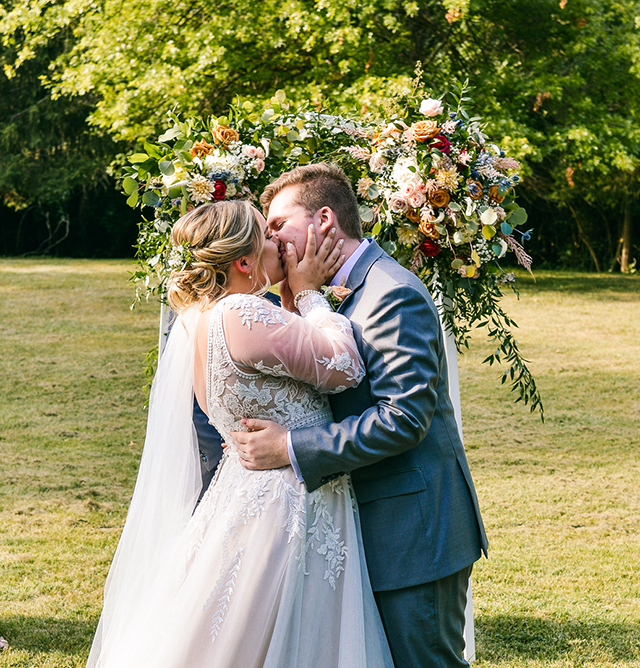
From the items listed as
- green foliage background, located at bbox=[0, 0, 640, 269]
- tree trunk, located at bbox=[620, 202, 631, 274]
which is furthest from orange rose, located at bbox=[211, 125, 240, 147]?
tree trunk, located at bbox=[620, 202, 631, 274]

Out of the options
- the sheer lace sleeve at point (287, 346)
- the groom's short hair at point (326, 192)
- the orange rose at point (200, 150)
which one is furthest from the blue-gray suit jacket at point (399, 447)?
the orange rose at point (200, 150)

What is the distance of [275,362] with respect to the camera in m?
2.26

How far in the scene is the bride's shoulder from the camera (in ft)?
7.39

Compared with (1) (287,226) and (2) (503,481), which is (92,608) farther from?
(2) (503,481)

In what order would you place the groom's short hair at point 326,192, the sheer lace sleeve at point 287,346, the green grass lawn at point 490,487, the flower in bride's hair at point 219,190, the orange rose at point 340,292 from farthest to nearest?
the green grass lawn at point 490,487, the flower in bride's hair at point 219,190, the groom's short hair at point 326,192, the orange rose at point 340,292, the sheer lace sleeve at point 287,346

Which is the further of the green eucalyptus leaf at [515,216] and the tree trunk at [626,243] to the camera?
the tree trunk at [626,243]

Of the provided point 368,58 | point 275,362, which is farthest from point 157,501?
point 368,58

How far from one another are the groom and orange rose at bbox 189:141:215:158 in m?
1.01

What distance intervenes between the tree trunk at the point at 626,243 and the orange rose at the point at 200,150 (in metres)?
23.4

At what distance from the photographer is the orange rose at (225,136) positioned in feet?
10.4

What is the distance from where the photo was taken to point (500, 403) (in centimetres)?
912

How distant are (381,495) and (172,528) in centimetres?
78

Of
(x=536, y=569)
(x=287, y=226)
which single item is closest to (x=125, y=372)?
(x=536, y=569)

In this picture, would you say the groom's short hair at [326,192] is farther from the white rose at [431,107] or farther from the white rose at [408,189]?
the white rose at [431,107]
